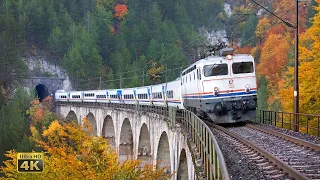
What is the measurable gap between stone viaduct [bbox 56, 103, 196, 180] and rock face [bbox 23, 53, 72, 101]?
2381 centimetres

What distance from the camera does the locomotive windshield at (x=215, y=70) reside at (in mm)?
18984

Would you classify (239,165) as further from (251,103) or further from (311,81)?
(311,81)

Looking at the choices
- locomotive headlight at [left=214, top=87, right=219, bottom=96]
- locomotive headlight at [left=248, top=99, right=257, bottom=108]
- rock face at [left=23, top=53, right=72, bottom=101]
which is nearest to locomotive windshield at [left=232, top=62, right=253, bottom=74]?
locomotive headlight at [left=214, top=87, right=219, bottom=96]

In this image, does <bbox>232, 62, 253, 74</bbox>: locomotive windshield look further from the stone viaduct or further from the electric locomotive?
the stone viaduct

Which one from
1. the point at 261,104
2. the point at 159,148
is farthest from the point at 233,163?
the point at 261,104

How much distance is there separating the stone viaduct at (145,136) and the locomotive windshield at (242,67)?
3641 mm

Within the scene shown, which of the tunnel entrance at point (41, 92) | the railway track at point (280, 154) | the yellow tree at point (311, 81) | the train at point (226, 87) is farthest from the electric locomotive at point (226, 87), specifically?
the tunnel entrance at point (41, 92)

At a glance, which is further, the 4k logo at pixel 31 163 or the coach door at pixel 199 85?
the coach door at pixel 199 85

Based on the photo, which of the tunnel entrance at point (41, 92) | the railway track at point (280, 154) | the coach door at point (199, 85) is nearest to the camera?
the railway track at point (280, 154)

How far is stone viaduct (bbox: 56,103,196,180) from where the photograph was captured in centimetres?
2040

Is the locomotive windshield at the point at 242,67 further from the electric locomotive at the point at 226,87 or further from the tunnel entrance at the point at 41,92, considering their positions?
the tunnel entrance at the point at 41,92

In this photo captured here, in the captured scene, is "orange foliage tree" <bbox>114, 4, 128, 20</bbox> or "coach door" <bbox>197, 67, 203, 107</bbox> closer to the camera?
"coach door" <bbox>197, 67, 203, 107</bbox>

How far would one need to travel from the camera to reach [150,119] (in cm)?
3206

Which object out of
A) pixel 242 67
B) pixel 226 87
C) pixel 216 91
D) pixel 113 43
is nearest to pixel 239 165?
pixel 216 91
